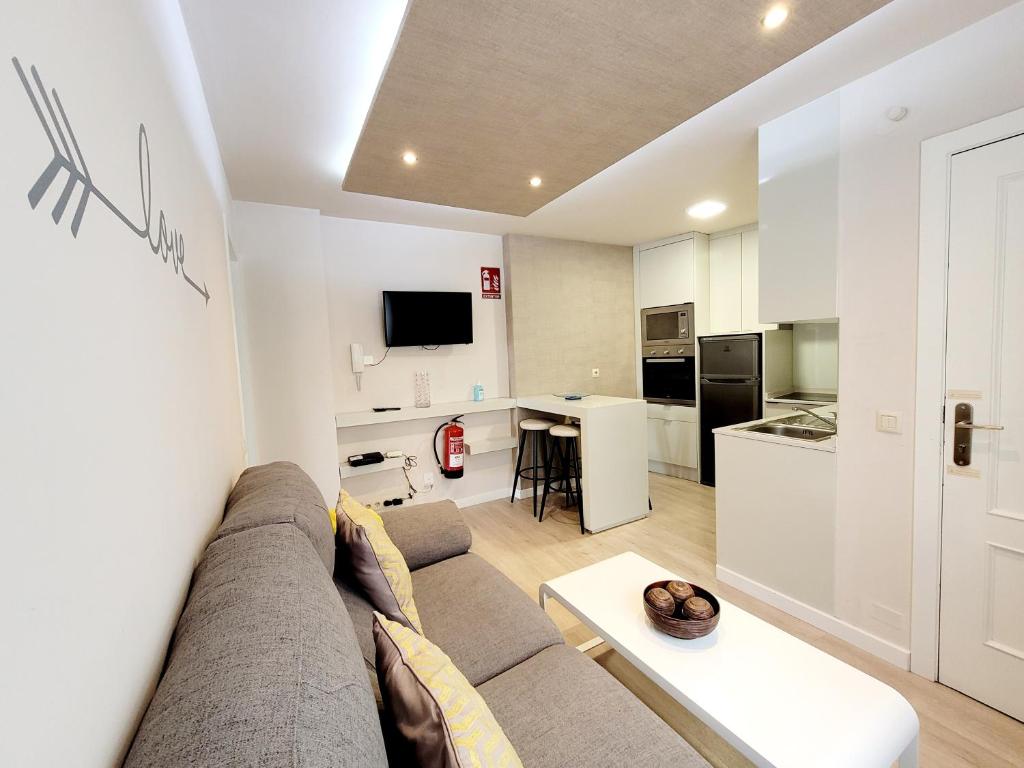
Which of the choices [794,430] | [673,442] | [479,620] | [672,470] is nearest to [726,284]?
[673,442]

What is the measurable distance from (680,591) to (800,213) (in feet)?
6.18

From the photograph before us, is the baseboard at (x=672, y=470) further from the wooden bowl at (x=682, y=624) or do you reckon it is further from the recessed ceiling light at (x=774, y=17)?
the recessed ceiling light at (x=774, y=17)

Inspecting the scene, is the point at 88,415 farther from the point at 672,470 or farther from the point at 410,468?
the point at 672,470

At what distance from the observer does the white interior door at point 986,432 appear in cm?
151

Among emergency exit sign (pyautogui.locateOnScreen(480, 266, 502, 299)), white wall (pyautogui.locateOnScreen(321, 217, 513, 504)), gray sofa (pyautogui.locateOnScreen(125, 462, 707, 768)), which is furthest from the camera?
emergency exit sign (pyautogui.locateOnScreen(480, 266, 502, 299))

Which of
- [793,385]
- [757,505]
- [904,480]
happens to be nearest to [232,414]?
[757,505]

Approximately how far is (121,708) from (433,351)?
3299 mm

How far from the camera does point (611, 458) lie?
3.32 metres

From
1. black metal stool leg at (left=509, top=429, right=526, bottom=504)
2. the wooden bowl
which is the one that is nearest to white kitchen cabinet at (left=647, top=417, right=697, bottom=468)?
black metal stool leg at (left=509, top=429, right=526, bottom=504)

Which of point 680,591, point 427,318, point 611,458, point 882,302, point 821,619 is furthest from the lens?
point 427,318

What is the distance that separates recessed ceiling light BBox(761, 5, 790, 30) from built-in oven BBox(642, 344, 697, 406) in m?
3.15

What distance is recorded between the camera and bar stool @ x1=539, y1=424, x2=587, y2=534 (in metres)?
3.41

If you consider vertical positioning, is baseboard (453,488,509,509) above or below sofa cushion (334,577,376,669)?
below

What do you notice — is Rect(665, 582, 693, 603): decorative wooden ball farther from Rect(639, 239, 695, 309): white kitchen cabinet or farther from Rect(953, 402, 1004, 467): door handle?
Rect(639, 239, 695, 309): white kitchen cabinet
